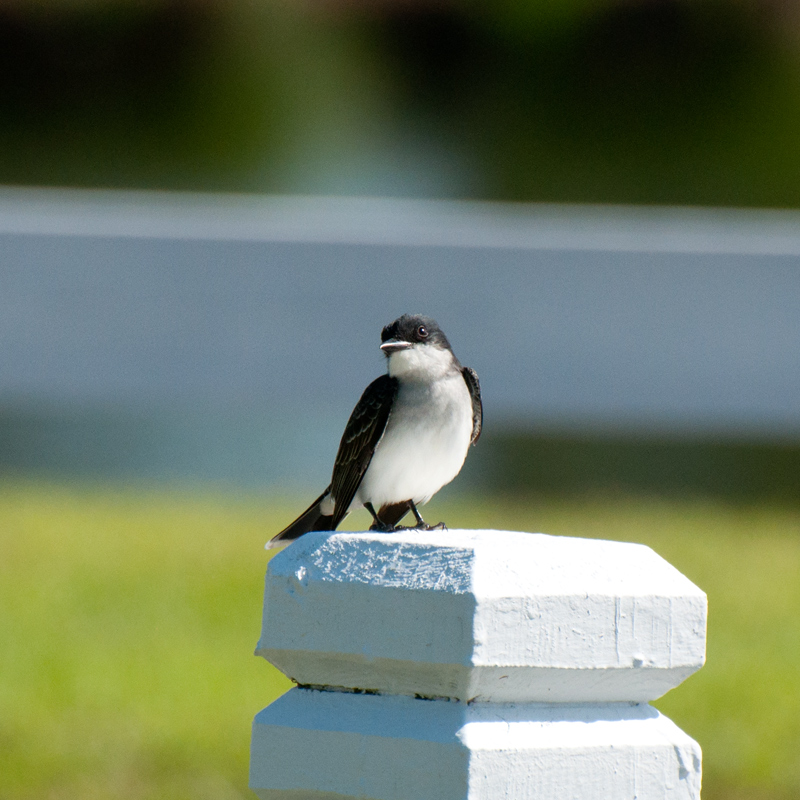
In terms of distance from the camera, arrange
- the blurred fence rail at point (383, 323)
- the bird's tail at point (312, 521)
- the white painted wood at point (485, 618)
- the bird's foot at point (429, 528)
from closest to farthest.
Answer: the white painted wood at point (485, 618) < the bird's foot at point (429, 528) < the bird's tail at point (312, 521) < the blurred fence rail at point (383, 323)

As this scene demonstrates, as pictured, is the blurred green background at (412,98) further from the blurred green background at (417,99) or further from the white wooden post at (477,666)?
the white wooden post at (477,666)

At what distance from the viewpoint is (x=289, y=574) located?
134 cm

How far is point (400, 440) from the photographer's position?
2188 mm

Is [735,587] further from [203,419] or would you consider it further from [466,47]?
[466,47]

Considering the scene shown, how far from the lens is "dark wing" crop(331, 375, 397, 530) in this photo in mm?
2129

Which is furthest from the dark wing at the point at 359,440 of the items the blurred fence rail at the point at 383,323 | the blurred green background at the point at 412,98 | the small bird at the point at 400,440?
the blurred green background at the point at 412,98

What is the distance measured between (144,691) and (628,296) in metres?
6.52

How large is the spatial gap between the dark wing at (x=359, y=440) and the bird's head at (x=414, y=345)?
53 millimetres

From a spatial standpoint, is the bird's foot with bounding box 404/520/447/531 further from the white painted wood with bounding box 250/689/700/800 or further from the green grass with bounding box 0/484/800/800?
the green grass with bounding box 0/484/800/800

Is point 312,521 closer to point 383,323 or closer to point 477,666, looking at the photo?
point 477,666

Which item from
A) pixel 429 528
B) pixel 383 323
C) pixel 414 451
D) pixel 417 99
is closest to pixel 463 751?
pixel 429 528

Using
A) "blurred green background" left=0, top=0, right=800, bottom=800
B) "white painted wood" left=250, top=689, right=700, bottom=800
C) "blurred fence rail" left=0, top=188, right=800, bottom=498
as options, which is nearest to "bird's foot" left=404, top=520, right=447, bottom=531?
"white painted wood" left=250, top=689, right=700, bottom=800

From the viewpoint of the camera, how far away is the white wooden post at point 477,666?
4.13 feet

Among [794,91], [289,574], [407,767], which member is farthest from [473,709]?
[794,91]
